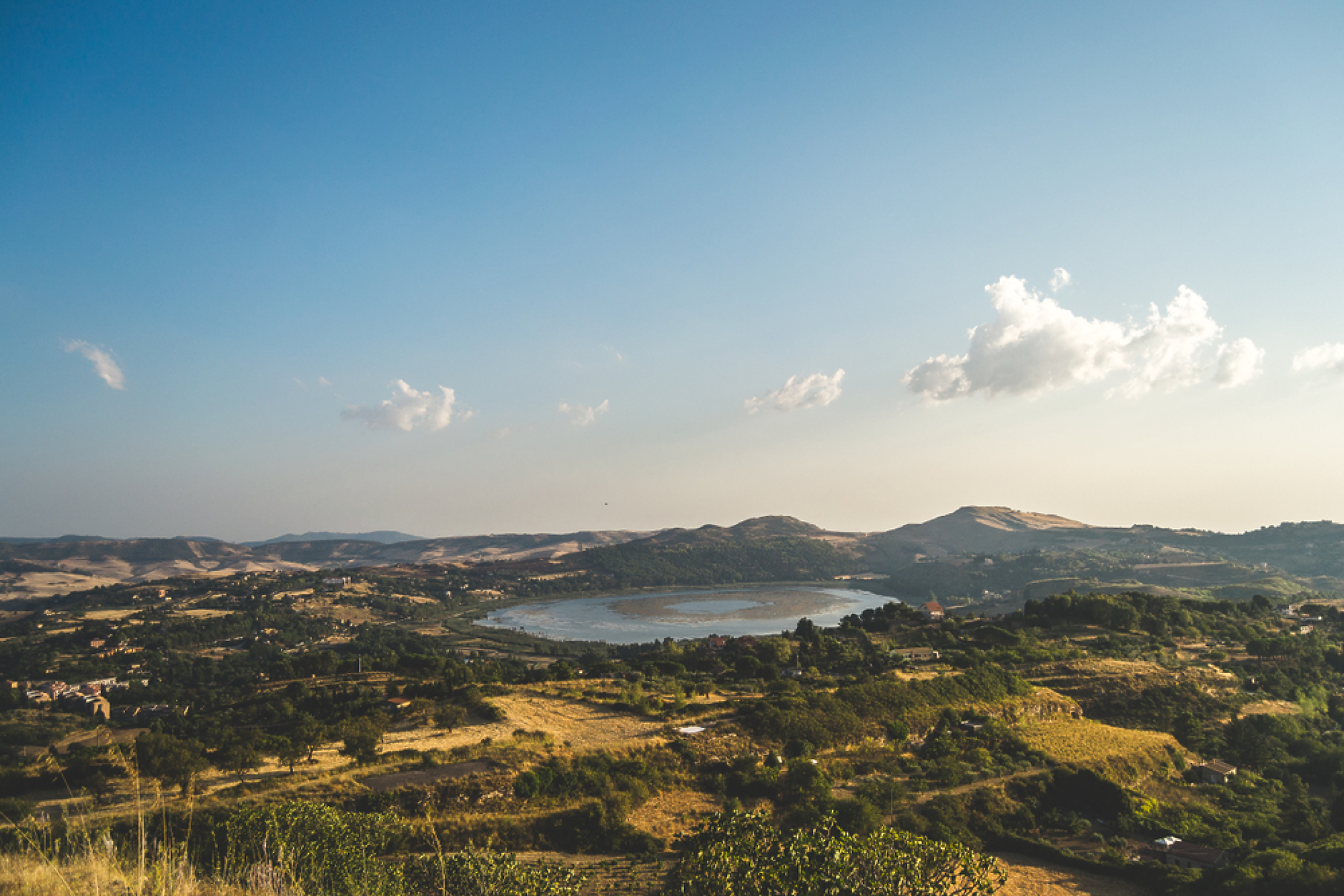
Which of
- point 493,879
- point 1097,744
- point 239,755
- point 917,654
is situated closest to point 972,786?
point 1097,744

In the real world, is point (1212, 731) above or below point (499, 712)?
below

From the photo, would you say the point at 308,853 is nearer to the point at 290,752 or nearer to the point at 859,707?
the point at 290,752

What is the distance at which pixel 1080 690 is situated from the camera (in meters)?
43.3

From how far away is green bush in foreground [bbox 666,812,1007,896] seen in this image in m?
10.0

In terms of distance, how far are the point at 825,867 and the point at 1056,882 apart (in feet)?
51.5

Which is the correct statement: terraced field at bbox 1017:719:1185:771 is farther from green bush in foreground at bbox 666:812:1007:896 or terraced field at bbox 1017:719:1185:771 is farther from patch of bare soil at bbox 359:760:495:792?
patch of bare soil at bbox 359:760:495:792

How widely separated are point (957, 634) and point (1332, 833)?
3922 cm

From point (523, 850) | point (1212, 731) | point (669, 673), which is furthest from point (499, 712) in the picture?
A: point (1212, 731)

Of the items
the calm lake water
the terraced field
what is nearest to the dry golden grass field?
the terraced field

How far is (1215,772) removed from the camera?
31578 mm

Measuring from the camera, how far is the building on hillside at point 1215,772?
3141cm

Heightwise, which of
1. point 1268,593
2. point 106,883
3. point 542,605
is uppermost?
point 106,883

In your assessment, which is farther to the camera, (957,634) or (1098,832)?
(957,634)

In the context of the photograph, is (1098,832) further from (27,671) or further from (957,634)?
(27,671)
